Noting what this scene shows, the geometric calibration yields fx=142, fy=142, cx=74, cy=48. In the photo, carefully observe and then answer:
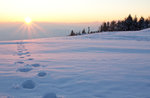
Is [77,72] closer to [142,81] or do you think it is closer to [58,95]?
[58,95]

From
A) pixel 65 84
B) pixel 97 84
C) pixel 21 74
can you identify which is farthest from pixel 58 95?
pixel 21 74

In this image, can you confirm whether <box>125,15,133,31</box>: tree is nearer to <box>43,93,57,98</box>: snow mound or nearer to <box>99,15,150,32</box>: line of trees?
<box>99,15,150,32</box>: line of trees

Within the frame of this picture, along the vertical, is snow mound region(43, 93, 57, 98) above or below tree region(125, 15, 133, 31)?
below

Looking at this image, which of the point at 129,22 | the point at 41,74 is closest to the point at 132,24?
the point at 129,22

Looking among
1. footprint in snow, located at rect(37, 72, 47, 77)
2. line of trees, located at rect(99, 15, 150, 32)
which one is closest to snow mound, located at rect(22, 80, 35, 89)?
footprint in snow, located at rect(37, 72, 47, 77)

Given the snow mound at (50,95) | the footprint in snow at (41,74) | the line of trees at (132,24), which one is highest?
the line of trees at (132,24)

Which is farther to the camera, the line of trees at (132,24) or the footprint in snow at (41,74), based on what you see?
the line of trees at (132,24)

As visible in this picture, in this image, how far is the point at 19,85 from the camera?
2.78m

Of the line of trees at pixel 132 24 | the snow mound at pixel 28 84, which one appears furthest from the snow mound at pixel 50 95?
the line of trees at pixel 132 24

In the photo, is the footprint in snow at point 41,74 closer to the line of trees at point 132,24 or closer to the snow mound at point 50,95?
the snow mound at point 50,95

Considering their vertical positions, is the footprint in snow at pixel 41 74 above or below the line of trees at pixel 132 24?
below

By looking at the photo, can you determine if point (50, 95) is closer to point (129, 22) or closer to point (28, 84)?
point (28, 84)

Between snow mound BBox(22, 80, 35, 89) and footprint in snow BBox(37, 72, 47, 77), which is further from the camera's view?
footprint in snow BBox(37, 72, 47, 77)

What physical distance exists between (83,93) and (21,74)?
64.2 inches
